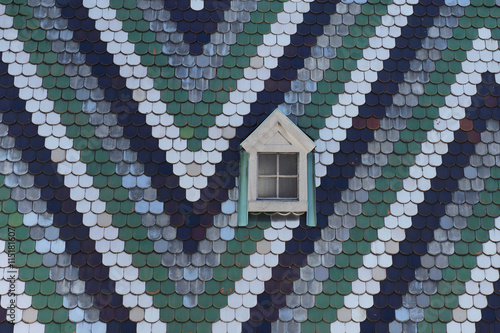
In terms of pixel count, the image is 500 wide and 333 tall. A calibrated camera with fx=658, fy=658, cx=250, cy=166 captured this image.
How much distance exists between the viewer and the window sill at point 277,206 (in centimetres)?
873

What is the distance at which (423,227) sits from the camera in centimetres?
884

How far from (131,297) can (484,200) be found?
4.90m

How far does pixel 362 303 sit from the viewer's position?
861 cm

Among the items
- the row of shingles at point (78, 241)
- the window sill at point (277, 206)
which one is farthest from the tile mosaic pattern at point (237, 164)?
the window sill at point (277, 206)

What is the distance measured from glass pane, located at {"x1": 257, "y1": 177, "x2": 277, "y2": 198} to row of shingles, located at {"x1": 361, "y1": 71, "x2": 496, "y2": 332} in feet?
6.08

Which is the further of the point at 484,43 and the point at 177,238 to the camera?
the point at 484,43

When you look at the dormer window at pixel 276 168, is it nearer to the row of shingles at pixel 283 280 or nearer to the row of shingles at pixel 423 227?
the row of shingles at pixel 283 280

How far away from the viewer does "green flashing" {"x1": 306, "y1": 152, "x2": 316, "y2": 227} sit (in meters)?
8.80

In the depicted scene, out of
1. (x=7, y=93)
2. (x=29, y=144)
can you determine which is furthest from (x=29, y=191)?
A: (x=7, y=93)

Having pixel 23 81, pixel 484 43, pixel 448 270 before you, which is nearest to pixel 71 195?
pixel 23 81

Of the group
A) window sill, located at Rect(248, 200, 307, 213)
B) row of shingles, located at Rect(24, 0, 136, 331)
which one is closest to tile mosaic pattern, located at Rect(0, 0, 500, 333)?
row of shingles, located at Rect(24, 0, 136, 331)

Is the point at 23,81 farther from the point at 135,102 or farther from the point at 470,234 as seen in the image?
the point at 470,234

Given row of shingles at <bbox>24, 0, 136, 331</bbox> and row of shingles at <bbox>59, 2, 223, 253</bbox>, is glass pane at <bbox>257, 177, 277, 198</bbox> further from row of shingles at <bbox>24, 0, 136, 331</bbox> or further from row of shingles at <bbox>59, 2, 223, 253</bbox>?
row of shingles at <bbox>24, 0, 136, 331</bbox>

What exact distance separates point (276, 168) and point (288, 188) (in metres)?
0.32
